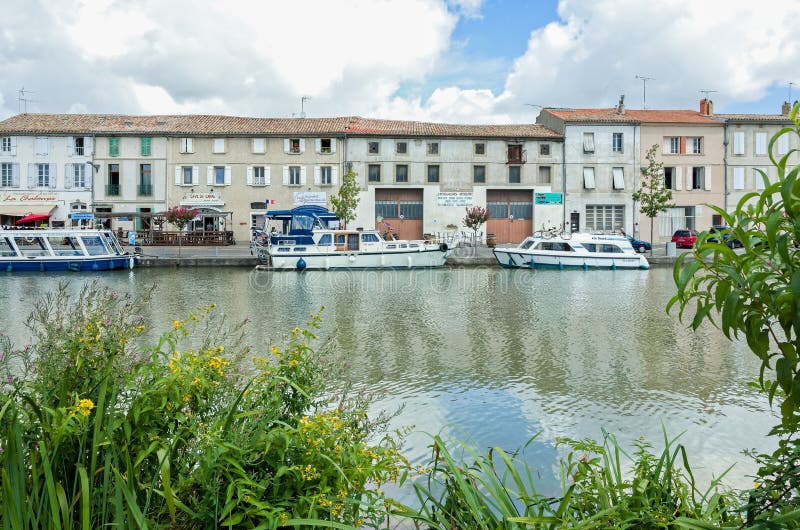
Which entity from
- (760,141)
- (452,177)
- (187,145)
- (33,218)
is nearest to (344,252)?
(452,177)

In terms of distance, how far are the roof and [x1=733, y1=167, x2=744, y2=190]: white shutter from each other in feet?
39.9

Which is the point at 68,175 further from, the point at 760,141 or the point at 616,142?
the point at 760,141

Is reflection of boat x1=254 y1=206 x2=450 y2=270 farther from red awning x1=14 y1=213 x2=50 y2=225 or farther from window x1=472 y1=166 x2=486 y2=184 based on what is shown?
red awning x1=14 y1=213 x2=50 y2=225

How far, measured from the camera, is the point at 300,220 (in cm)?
2917

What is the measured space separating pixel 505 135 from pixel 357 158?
963 cm

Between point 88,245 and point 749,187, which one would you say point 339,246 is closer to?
point 88,245

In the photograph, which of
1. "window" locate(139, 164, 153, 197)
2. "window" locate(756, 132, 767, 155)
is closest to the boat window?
"window" locate(139, 164, 153, 197)

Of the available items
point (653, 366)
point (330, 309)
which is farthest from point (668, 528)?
point (330, 309)

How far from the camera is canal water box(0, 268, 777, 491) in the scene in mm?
5680

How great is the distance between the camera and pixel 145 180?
4075 centimetres

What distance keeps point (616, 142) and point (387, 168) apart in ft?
49.6

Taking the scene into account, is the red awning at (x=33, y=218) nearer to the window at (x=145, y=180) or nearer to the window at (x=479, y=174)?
the window at (x=145, y=180)

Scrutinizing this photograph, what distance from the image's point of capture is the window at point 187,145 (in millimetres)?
40531

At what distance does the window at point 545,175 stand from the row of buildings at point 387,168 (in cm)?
9
